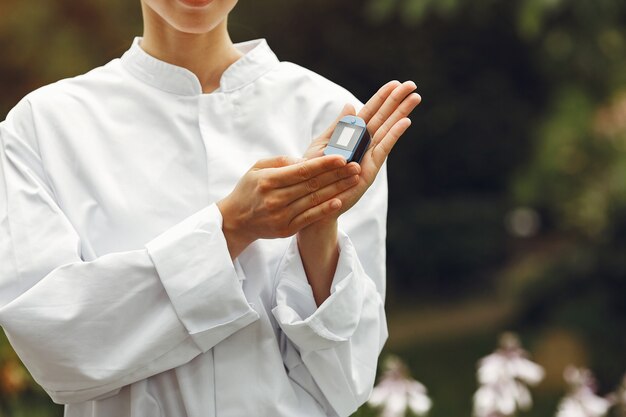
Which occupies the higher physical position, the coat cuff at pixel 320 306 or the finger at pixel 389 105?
the finger at pixel 389 105

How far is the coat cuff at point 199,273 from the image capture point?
1.96m

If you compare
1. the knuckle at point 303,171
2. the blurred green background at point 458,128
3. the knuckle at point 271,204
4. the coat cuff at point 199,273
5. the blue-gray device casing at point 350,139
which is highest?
the blue-gray device casing at point 350,139

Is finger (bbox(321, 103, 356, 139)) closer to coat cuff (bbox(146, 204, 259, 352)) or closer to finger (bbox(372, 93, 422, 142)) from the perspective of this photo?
finger (bbox(372, 93, 422, 142))

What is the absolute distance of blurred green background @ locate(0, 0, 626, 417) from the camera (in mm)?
9695

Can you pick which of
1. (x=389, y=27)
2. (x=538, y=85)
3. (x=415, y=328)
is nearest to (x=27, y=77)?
(x=389, y=27)

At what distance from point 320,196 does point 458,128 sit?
9.25 m

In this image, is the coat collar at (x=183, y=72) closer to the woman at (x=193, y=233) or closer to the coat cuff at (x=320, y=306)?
the woman at (x=193, y=233)

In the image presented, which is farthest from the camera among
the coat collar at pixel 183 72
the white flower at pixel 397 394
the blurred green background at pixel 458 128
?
the blurred green background at pixel 458 128

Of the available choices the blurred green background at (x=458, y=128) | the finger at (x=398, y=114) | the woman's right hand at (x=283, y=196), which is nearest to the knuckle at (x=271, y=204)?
the woman's right hand at (x=283, y=196)

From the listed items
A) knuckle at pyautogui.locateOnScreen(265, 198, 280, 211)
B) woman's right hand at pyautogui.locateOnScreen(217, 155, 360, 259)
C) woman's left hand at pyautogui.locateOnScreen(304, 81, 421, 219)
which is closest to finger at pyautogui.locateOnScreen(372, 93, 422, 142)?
woman's left hand at pyautogui.locateOnScreen(304, 81, 421, 219)

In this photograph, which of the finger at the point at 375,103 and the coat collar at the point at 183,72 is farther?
the coat collar at the point at 183,72

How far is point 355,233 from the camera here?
2.19 meters

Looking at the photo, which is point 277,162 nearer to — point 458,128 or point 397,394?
point 397,394

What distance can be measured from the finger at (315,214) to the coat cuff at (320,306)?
0.10 metres
